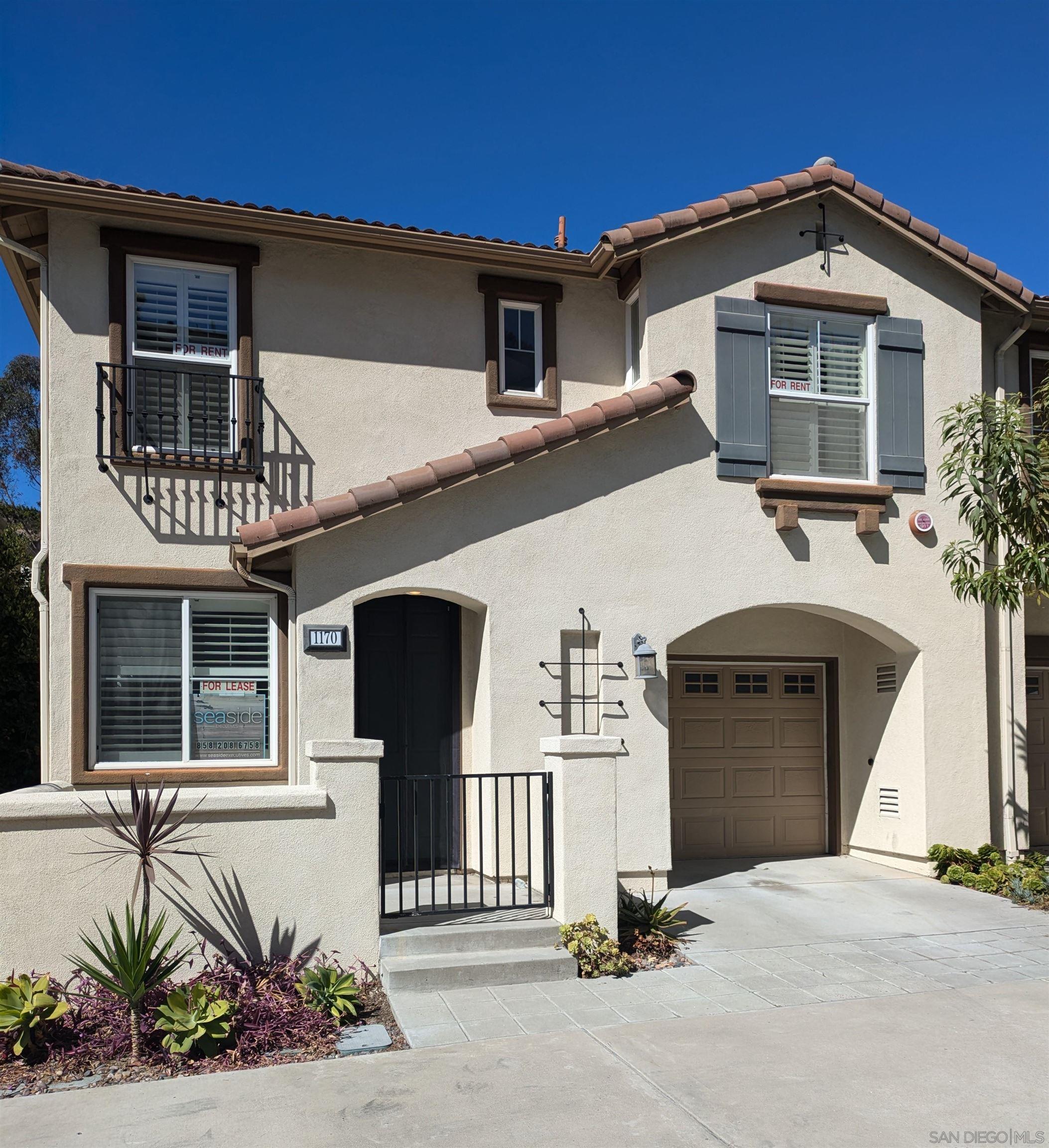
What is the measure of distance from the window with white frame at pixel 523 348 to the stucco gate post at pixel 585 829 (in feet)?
14.9

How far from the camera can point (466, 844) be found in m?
9.34

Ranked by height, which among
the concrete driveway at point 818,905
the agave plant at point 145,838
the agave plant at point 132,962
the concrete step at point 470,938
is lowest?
the concrete driveway at point 818,905

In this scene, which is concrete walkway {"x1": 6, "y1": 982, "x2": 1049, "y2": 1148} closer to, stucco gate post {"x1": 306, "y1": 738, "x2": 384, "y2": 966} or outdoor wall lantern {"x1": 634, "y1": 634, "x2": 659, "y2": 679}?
stucco gate post {"x1": 306, "y1": 738, "x2": 384, "y2": 966}

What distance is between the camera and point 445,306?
10.8 metres

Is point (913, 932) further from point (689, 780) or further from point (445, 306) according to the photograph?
point (445, 306)

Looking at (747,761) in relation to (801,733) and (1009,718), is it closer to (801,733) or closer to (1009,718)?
(801,733)

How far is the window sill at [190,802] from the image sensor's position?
6.59 meters

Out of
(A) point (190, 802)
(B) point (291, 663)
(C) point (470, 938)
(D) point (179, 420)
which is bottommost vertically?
(C) point (470, 938)

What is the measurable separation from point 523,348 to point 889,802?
21.2ft

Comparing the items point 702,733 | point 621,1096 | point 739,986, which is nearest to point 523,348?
point 702,733

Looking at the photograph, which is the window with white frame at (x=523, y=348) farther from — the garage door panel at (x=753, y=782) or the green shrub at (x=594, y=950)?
the green shrub at (x=594, y=950)

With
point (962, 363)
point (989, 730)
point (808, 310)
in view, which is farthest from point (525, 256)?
point (989, 730)

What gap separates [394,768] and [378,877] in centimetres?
277

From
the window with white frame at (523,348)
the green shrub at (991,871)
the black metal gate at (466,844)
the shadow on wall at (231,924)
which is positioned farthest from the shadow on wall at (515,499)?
the green shrub at (991,871)
